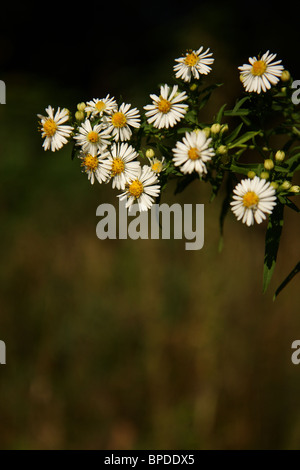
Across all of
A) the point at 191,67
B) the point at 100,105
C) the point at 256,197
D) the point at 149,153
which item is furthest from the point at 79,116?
the point at 256,197

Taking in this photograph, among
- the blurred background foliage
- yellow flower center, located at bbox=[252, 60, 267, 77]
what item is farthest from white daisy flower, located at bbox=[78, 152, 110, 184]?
the blurred background foliage

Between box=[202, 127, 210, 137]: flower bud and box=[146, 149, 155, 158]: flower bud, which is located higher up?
box=[202, 127, 210, 137]: flower bud

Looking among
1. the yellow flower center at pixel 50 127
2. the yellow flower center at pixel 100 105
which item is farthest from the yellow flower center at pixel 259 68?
the yellow flower center at pixel 50 127

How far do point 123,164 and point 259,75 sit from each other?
27.7 inches

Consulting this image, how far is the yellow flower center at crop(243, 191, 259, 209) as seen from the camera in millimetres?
1968

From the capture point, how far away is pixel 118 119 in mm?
2162

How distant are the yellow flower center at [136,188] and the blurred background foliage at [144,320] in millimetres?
3214

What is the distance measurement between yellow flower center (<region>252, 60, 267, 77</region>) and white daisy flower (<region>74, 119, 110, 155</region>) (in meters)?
0.68

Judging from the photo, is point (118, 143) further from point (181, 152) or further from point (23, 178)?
point (23, 178)

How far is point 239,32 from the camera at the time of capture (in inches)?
279

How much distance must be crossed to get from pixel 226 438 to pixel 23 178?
4408 mm

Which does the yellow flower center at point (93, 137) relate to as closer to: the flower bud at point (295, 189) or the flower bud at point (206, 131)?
the flower bud at point (206, 131)

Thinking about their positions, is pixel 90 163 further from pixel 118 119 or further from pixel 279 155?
pixel 279 155

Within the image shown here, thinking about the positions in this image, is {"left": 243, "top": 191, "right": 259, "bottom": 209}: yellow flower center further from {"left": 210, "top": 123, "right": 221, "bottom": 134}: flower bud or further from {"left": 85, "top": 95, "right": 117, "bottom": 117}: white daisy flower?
{"left": 85, "top": 95, "right": 117, "bottom": 117}: white daisy flower
